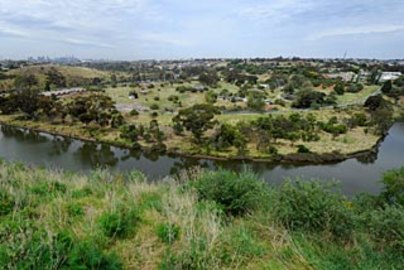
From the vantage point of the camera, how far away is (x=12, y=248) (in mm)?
2480

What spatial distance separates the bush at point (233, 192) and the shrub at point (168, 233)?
1223 millimetres

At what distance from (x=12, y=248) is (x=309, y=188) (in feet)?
9.59

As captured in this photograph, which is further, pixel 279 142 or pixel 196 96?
pixel 196 96

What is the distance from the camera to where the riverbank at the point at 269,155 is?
23781mm

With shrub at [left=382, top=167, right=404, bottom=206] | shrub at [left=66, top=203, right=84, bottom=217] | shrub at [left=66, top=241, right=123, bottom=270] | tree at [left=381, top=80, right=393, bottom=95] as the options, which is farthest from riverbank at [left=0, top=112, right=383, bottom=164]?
shrub at [left=66, top=241, right=123, bottom=270]

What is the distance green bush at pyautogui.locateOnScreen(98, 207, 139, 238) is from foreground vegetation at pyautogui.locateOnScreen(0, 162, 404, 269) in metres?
0.01

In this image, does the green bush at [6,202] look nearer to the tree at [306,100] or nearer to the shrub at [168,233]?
the shrub at [168,233]

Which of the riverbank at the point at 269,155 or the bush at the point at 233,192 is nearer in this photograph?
the bush at the point at 233,192

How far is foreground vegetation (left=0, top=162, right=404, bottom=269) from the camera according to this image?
273 centimetres

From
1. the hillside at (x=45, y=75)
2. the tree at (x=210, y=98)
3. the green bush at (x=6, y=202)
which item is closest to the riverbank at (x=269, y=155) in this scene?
the tree at (x=210, y=98)

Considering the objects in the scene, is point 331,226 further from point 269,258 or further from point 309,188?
point 269,258

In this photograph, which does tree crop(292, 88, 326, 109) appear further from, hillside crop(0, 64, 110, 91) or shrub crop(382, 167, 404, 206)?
hillside crop(0, 64, 110, 91)

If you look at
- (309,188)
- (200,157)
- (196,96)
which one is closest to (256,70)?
(196,96)

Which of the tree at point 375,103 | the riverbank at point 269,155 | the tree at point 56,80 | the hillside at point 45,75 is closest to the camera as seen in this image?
the riverbank at point 269,155
